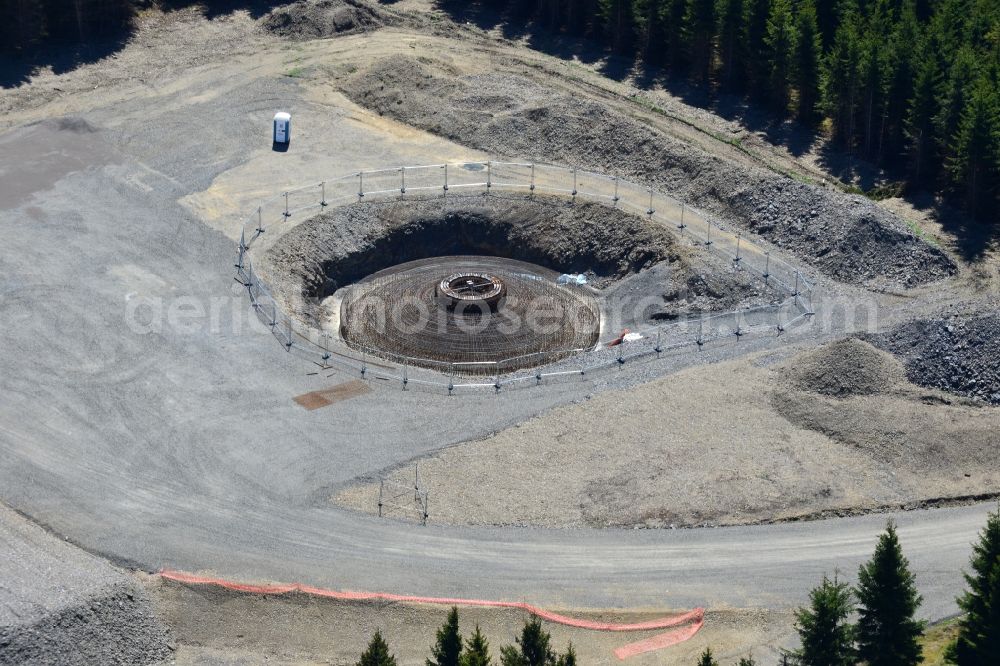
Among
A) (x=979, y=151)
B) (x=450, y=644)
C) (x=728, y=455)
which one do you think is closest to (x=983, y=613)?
(x=728, y=455)

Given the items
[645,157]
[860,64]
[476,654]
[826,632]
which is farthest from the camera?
[860,64]

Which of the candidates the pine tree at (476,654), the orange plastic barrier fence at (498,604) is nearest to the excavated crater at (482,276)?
the orange plastic barrier fence at (498,604)

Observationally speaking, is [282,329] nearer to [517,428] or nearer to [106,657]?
[517,428]

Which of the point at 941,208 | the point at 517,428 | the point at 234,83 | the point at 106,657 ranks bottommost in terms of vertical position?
the point at 106,657

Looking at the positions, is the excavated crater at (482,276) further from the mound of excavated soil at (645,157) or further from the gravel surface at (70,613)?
the gravel surface at (70,613)

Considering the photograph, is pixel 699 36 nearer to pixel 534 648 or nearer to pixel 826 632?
pixel 826 632

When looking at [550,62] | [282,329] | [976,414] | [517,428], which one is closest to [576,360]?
[517,428]
